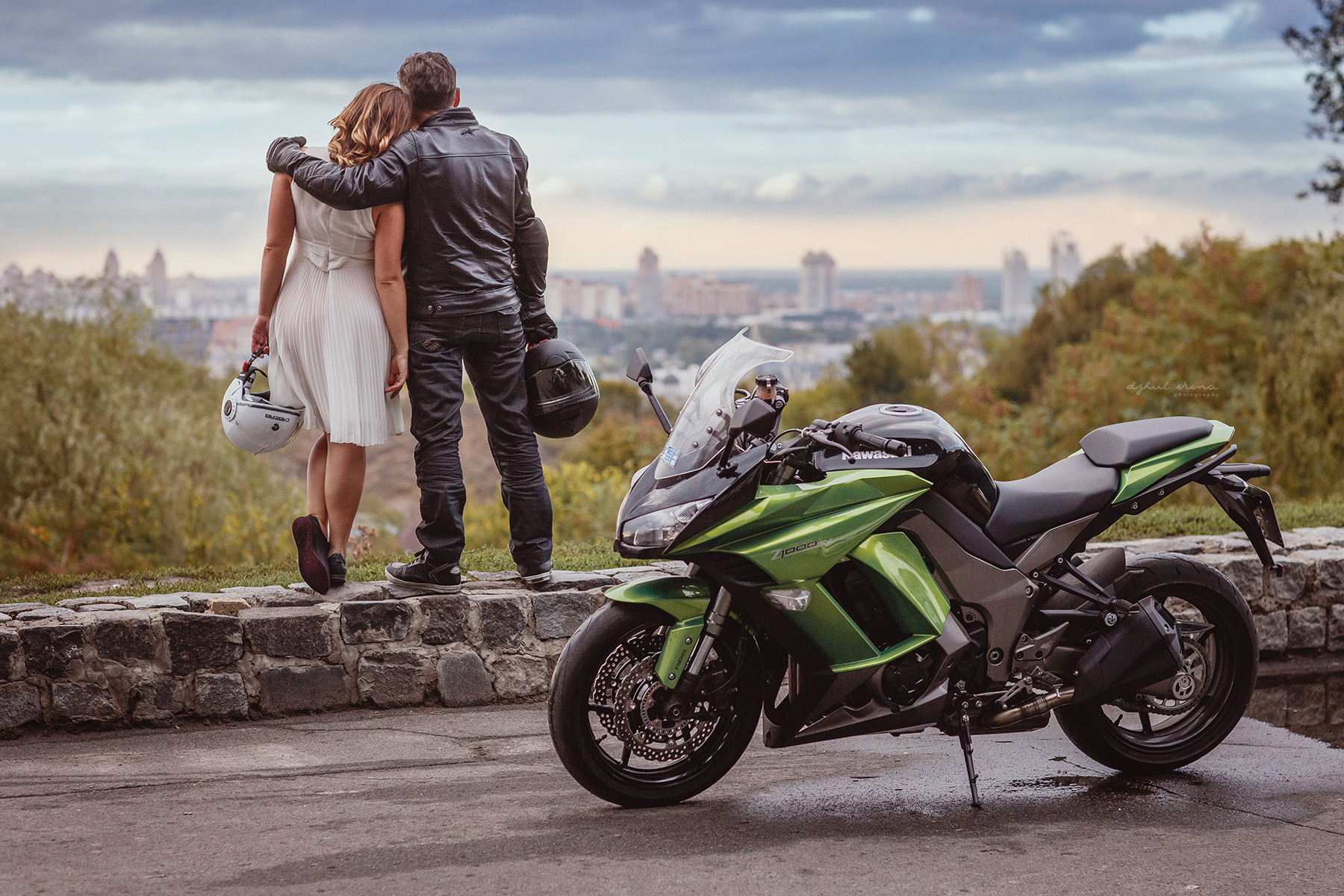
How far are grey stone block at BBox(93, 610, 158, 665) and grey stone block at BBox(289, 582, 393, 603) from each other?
71 centimetres

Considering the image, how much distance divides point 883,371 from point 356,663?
6291cm

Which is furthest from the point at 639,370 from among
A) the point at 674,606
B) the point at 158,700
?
the point at 158,700

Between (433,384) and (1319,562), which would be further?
(1319,562)

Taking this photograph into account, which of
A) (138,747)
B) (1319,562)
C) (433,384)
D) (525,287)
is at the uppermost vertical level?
(525,287)

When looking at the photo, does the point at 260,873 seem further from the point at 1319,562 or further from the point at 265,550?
the point at 265,550

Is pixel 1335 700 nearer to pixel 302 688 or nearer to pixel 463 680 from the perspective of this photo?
pixel 463 680

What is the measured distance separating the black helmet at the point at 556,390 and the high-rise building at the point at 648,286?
163ft

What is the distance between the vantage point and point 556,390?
5844 mm

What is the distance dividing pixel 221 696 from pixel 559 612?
145cm

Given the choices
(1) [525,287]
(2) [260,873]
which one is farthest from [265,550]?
(2) [260,873]

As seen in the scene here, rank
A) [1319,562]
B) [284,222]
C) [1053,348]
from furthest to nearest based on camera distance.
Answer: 1. [1053,348]
2. [1319,562]
3. [284,222]

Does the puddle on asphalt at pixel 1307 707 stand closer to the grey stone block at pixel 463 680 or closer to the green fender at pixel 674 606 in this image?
the green fender at pixel 674 606

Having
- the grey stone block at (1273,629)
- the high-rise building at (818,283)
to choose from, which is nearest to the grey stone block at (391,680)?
the grey stone block at (1273,629)

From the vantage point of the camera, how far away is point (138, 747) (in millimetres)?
4938
